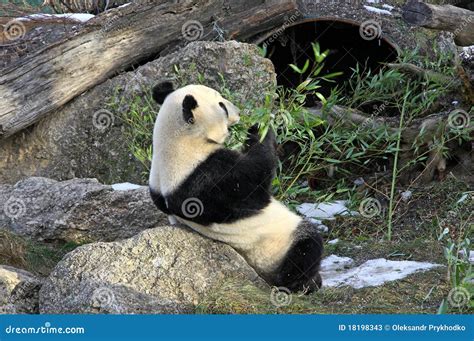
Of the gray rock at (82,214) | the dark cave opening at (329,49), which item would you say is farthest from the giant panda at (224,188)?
the dark cave opening at (329,49)

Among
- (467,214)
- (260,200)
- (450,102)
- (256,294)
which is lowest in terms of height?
(467,214)

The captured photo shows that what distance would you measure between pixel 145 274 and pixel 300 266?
92cm

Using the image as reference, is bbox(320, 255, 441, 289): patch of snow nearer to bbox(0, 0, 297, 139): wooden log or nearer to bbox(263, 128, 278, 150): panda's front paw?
bbox(263, 128, 278, 150): panda's front paw

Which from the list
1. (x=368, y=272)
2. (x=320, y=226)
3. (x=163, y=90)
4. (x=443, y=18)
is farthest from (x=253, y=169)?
(x=443, y=18)

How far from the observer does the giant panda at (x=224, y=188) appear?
14.2ft

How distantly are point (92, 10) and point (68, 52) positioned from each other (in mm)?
1965

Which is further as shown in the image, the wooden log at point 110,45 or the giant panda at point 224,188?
the wooden log at point 110,45

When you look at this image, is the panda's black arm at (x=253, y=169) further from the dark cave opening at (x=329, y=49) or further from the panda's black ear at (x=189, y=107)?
the dark cave opening at (x=329, y=49)

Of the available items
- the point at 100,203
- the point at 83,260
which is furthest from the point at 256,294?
the point at 100,203

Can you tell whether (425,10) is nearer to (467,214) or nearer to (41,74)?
(467,214)

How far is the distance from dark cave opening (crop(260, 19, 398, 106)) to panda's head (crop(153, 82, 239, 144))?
3449mm

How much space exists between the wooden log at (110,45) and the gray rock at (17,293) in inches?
106

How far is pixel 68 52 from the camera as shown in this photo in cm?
690

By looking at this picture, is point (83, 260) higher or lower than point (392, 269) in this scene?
higher
